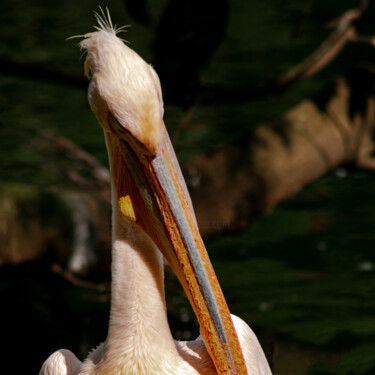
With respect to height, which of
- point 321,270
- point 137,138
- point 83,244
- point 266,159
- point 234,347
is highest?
point 137,138

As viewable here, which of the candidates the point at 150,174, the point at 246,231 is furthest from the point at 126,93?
the point at 246,231

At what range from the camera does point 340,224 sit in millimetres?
6465

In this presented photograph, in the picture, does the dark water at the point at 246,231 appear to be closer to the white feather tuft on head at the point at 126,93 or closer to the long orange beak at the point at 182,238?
the long orange beak at the point at 182,238

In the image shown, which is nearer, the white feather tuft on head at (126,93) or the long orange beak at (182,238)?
the white feather tuft on head at (126,93)

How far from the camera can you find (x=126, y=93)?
6.80ft

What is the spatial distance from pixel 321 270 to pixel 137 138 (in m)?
3.90

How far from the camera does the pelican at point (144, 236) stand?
2107 mm

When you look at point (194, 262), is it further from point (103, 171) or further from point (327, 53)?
point (327, 53)

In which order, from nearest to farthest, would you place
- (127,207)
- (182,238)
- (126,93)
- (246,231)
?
(126,93) < (182,238) < (127,207) < (246,231)

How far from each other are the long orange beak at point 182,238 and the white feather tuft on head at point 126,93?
2.7 inches

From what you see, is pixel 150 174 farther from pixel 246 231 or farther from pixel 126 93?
pixel 246 231

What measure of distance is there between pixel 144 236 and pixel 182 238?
20cm

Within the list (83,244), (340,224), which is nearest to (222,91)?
(83,244)

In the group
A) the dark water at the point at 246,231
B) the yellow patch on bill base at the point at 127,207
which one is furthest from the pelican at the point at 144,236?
the dark water at the point at 246,231
